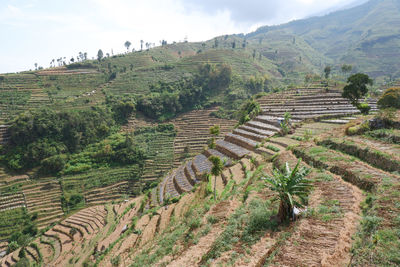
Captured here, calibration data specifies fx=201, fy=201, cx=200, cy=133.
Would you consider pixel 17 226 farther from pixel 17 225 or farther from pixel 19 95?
pixel 19 95

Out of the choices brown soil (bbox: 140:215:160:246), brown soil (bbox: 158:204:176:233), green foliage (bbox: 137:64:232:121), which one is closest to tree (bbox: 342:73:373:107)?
brown soil (bbox: 158:204:176:233)

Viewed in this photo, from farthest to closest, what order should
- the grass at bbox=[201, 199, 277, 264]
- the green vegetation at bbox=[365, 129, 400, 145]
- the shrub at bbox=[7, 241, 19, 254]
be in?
the shrub at bbox=[7, 241, 19, 254], the green vegetation at bbox=[365, 129, 400, 145], the grass at bbox=[201, 199, 277, 264]

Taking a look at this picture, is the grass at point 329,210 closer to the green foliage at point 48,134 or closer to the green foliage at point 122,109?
the green foliage at point 48,134

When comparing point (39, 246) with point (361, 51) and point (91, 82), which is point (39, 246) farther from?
point (361, 51)

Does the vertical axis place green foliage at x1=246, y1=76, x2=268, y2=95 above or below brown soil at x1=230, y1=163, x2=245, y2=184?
above

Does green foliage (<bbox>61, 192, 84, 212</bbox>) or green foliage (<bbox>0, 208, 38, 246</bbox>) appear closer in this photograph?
green foliage (<bbox>0, 208, 38, 246</bbox>)

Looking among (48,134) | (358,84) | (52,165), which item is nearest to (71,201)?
(52,165)

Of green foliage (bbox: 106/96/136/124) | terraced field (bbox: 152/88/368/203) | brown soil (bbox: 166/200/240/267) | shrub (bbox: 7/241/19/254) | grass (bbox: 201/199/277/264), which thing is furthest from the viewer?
green foliage (bbox: 106/96/136/124)

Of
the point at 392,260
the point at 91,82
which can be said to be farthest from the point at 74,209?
the point at 91,82

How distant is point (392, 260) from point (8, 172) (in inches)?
2071

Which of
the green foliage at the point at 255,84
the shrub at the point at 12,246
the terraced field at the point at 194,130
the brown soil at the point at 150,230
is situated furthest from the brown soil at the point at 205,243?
the green foliage at the point at 255,84

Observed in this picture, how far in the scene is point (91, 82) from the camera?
230 ft

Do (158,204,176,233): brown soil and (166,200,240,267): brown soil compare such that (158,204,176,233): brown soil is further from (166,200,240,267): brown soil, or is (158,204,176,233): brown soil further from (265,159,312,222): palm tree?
(265,159,312,222): palm tree

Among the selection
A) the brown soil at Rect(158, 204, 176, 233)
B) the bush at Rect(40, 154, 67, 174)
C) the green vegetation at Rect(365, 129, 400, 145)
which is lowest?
the bush at Rect(40, 154, 67, 174)
